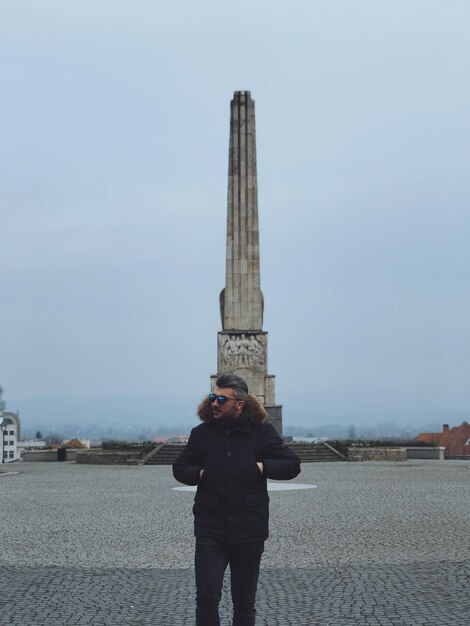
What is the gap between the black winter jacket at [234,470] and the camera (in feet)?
15.4

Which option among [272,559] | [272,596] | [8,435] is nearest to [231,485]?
[272,596]

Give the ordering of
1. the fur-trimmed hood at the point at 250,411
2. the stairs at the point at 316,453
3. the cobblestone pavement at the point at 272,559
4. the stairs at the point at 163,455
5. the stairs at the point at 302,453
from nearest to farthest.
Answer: the fur-trimmed hood at the point at 250,411 < the cobblestone pavement at the point at 272,559 < the stairs at the point at 163,455 < the stairs at the point at 302,453 < the stairs at the point at 316,453

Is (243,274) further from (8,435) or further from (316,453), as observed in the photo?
(8,435)

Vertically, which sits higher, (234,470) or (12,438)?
(12,438)

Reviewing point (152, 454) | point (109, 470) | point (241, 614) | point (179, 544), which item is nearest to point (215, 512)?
point (241, 614)

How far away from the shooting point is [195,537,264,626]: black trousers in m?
4.57

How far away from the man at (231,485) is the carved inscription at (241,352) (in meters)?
27.4

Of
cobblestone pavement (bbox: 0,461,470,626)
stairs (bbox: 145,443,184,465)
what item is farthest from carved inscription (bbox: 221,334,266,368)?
cobblestone pavement (bbox: 0,461,470,626)

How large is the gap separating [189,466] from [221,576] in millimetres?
574

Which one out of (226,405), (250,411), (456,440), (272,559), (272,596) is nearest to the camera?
(226,405)

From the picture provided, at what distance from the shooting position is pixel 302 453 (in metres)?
31.1

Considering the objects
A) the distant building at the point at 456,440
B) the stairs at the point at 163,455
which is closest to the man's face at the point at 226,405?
the stairs at the point at 163,455

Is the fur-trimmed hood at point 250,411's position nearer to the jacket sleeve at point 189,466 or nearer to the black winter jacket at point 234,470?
the black winter jacket at point 234,470

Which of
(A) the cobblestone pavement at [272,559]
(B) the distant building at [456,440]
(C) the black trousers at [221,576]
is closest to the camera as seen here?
(C) the black trousers at [221,576]
